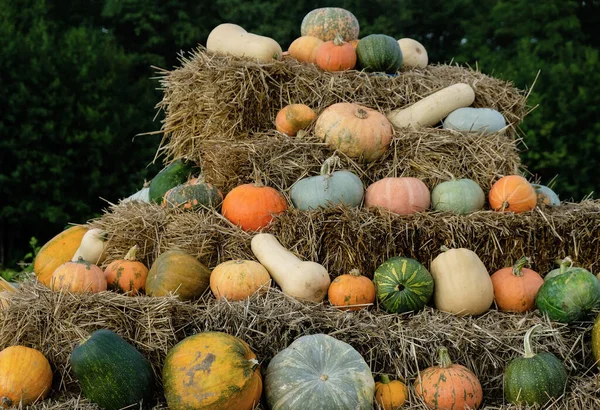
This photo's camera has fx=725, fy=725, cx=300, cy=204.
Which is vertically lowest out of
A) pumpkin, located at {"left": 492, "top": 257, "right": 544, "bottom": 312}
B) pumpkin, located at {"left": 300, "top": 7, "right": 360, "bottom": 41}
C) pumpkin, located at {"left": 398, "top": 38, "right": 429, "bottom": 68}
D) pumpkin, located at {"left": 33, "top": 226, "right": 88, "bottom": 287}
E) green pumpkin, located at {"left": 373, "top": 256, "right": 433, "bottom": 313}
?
pumpkin, located at {"left": 33, "top": 226, "right": 88, "bottom": 287}

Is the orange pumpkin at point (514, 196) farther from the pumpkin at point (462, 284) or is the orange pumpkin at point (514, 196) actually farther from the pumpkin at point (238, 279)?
the pumpkin at point (238, 279)

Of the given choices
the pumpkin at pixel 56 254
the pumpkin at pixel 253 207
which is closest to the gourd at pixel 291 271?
the pumpkin at pixel 253 207

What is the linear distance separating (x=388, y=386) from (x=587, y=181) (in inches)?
309

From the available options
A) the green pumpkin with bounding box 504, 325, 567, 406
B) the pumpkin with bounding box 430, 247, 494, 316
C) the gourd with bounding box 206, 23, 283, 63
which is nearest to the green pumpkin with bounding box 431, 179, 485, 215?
the pumpkin with bounding box 430, 247, 494, 316

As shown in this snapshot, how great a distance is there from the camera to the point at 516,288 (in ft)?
14.7

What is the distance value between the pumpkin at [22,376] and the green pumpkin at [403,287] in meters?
1.93

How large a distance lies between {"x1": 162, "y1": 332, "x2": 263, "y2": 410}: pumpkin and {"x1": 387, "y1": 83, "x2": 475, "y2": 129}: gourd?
276 cm

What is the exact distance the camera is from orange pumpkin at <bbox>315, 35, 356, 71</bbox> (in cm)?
604

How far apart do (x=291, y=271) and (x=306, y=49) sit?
2.62m

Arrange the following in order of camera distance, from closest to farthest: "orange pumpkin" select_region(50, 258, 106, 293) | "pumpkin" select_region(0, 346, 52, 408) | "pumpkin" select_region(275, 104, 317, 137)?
"pumpkin" select_region(0, 346, 52, 408), "orange pumpkin" select_region(50, 258, 106, 293), "pumpkin" select_region(275, 104, 317, 137)

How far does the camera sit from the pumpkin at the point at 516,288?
4488 mm

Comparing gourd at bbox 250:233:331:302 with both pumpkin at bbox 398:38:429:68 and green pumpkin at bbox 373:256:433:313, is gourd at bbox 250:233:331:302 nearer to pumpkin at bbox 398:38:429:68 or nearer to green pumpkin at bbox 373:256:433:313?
green pumpkin at bbox 373:256:433:313

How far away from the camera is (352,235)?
14.8 ft

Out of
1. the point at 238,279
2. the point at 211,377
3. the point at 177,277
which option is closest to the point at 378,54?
the point at 238,279
